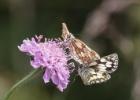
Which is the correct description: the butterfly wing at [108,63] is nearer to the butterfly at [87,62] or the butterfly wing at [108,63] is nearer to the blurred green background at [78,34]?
the butterfly at [87,62]

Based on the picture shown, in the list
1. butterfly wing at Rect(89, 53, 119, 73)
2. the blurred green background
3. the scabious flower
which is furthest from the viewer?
the blurred green background

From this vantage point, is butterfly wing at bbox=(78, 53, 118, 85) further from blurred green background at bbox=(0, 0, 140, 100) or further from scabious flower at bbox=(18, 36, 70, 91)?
blurred green background at bbox=(0, 0, 140, 100)

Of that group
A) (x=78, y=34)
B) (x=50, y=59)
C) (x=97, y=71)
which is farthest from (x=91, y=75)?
(x=78, y=34)

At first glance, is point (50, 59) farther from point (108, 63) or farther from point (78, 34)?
point (78, 34)

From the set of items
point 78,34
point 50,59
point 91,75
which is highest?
point 78,34

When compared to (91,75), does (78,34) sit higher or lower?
higher

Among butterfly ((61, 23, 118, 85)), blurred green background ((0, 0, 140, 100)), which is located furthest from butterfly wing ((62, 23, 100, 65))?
blurred green background ((0, 0, 140, 100))

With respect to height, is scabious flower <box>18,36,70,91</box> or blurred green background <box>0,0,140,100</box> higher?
blurred green background <box>0,0,140,100</box>

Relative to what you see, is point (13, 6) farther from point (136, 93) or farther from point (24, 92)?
point (136, 93)
